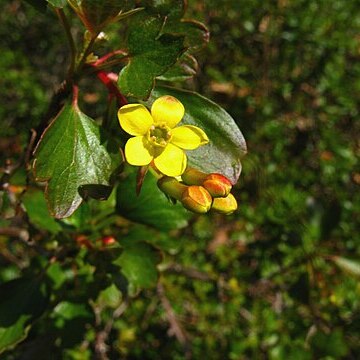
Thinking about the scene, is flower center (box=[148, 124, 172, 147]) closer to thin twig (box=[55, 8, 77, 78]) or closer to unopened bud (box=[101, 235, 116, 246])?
thin twig (box=[55, 8, 77, 78])

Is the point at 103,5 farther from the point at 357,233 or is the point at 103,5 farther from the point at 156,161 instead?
the point at 357,233

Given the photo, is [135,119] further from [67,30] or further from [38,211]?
[38,211]

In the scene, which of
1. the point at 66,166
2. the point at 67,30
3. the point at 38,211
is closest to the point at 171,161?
the point at 66,166

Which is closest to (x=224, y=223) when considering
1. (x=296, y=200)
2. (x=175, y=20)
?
(x=296, y=200)

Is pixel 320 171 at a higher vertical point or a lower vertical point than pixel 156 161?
lower

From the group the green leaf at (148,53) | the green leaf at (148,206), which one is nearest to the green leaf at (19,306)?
the green leaf at (148,206)

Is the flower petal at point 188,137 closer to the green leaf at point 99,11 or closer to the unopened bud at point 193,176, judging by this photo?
the unopened bud at point 193,176
